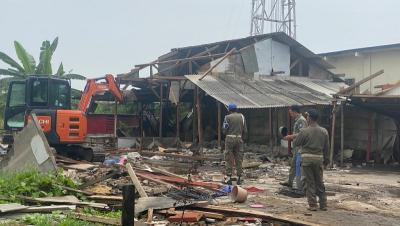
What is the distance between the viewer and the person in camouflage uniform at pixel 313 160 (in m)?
8.30

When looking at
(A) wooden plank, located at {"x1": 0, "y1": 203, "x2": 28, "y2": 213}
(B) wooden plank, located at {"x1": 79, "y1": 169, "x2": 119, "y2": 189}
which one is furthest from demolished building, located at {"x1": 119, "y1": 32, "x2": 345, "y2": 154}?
(A) wooden plank, located at {"x1": 0, "y1": 203, "x2": 28, "y2": 213}

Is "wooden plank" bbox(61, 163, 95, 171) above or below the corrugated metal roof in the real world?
below

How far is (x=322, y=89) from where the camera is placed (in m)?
21.9

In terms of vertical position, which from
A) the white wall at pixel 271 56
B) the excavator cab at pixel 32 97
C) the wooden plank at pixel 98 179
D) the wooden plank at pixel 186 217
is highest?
the white wall at pixel 271 56

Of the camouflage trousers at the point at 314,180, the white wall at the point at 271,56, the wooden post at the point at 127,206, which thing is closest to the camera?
the wooden post at the point at 127,206

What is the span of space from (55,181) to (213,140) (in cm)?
1491

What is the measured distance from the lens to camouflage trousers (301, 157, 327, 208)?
27.2 feet

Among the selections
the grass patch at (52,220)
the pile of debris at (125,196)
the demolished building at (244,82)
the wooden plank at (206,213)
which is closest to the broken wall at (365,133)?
the demolished building at (244,82)

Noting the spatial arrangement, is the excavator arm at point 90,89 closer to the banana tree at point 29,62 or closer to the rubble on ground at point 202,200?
the rubble on ground at point 202,200

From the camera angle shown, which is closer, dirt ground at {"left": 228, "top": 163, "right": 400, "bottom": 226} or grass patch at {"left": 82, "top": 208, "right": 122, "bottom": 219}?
grass patch at {"left": 82, "top": 208, "right": 122, "bottom": 219}

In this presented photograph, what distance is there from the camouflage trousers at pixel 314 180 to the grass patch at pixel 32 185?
4.29 meters

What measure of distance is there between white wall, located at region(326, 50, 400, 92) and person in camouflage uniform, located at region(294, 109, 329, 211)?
18.4 metres

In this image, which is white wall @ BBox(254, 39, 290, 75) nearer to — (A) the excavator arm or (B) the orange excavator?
(A) the excavator arm

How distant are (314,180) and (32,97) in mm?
8448
